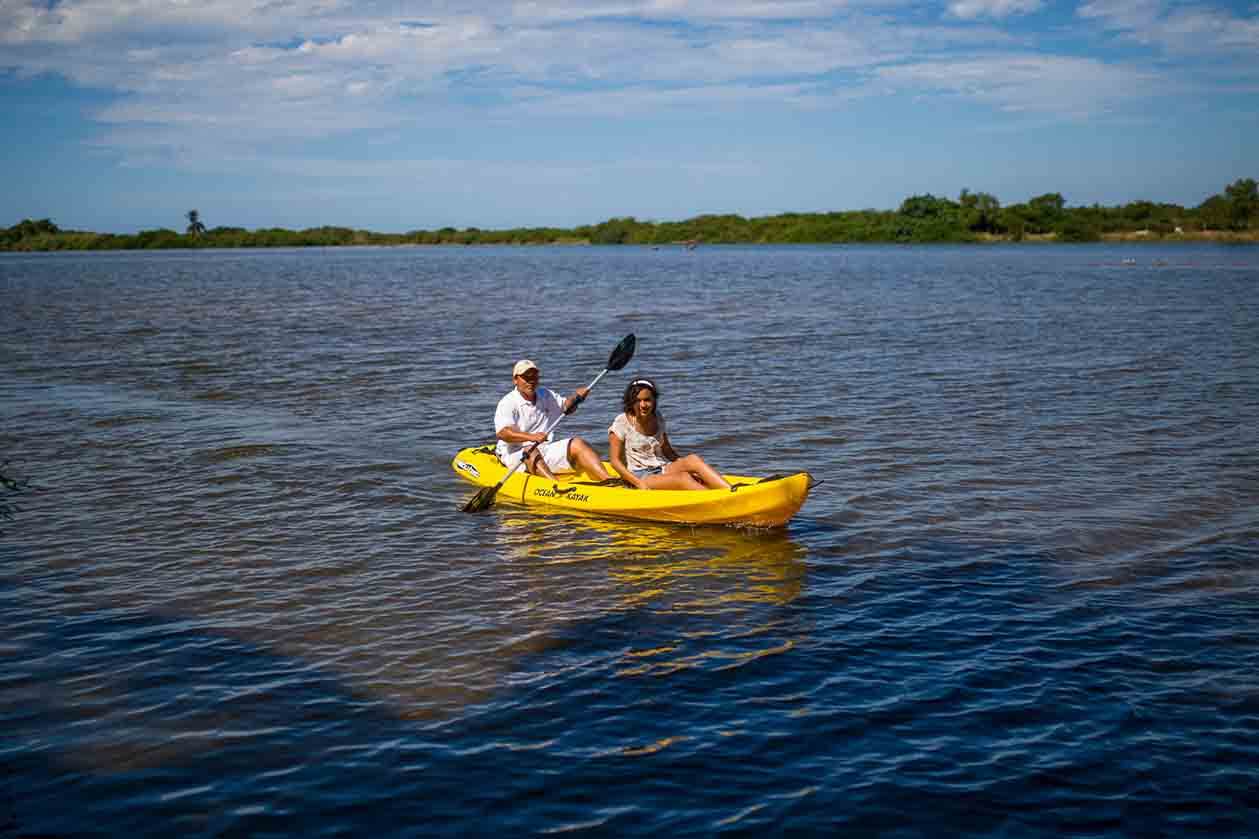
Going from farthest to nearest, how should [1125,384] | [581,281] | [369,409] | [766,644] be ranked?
[581,281], [1125,384], [369,409], [766,644]

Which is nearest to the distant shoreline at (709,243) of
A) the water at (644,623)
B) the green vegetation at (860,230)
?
the green vegetation at (860,230)

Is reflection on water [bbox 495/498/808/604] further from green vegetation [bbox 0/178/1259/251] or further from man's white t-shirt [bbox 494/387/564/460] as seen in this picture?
green vegetation [bbox 0/178/1259/251]

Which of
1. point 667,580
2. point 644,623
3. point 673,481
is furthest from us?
point 673,481

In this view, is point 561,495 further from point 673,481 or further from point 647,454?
point 673,481

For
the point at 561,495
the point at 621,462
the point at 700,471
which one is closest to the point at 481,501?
the point at 561,495

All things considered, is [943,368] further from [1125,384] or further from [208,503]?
[208,503]

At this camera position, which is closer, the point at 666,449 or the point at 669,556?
the point at 669,556

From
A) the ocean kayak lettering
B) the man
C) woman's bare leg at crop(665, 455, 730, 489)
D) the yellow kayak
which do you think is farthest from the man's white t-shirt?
woman's bare leg at crop(665, 455, 730, 489)

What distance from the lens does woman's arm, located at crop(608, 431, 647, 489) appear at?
9.91m

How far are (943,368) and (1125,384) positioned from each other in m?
3.10

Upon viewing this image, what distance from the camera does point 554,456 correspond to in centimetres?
1077

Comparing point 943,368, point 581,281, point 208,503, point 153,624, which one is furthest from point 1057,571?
point 581,281

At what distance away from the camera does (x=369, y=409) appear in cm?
1581

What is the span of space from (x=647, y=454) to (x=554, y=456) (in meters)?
1.19
